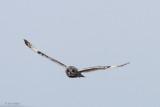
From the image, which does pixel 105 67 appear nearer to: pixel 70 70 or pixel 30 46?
pixel 70 70

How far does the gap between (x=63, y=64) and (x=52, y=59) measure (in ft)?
5.96

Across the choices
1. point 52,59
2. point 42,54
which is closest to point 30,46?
point 42,54

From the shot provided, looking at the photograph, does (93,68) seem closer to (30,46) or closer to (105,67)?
(105,67)

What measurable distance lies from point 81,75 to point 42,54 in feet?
30.2

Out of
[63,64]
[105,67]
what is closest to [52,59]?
[63,64]

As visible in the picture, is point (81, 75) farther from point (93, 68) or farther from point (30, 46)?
point (30, 46)

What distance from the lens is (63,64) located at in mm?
81500

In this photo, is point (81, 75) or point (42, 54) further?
point (42, 54)

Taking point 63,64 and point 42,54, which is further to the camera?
point 42,54

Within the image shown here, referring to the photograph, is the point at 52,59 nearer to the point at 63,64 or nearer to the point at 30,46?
the point at 63,64

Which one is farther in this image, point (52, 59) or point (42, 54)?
point (42, 54)

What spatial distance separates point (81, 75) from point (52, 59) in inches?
180

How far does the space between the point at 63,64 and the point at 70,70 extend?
1314mm

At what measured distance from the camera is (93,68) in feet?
265
